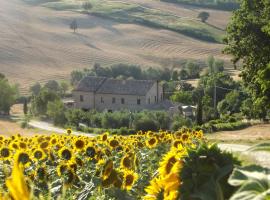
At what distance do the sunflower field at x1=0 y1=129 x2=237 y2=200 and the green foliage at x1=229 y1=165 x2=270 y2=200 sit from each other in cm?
26

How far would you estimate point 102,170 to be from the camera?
4215 millimetres

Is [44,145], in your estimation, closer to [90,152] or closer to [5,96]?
[90,152]

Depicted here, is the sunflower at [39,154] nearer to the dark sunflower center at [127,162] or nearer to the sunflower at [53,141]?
the sunflower at [53,141]

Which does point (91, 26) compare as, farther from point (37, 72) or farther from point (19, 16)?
point (37, 72)

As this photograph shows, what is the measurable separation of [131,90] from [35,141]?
48.0m

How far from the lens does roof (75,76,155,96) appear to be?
57.1 metres

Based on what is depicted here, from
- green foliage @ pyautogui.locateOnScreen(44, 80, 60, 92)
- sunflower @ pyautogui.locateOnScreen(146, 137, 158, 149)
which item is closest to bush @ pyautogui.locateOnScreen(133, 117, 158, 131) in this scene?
green foliage @ pyautogui.locateOnScreen(44, 80, 60, 92)

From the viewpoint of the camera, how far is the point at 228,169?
47.4 inches

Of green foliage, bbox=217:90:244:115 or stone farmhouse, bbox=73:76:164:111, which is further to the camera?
stone farmhouse, bbox=73:76:164:111

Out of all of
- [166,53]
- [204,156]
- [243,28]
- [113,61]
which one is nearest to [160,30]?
[166,53]

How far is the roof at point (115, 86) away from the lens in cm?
5709

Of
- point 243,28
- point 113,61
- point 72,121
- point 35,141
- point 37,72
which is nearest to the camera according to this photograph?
point 35,141

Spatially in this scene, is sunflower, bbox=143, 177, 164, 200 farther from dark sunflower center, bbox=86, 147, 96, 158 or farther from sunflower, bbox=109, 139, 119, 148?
sunflower, bbox=109, 139, 119, 148

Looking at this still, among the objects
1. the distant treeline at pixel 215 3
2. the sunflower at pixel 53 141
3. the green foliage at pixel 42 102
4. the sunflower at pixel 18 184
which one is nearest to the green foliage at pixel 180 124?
the green foliage at pixel 42 102
